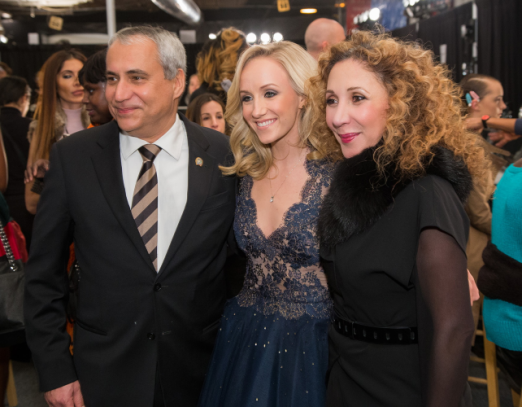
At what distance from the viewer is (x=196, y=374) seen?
1.78m

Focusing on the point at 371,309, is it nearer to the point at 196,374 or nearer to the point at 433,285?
the point at 433,285

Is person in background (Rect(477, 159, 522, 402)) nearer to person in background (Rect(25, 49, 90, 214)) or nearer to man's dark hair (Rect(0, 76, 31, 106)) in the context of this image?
person in background (Rect(25, 49, 90, 214))

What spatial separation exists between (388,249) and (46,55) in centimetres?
879

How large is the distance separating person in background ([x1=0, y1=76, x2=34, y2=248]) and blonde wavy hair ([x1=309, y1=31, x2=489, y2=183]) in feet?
9.24

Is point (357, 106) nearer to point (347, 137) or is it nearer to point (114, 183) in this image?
point (347, 137)

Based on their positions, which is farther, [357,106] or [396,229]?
[357,106]

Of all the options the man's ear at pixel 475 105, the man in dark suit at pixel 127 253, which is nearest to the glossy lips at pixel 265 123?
the man in dark suit at pixel 127 253

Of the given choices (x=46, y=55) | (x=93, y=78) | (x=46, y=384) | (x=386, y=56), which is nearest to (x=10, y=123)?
(x=93, y=78)

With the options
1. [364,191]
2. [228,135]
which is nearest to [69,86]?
[228,135]

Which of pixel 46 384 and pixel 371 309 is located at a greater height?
pixel 371 309

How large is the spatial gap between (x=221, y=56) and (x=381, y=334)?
2703mm

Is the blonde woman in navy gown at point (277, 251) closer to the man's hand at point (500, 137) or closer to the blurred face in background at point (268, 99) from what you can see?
the blurred face in background at point (268, 99)

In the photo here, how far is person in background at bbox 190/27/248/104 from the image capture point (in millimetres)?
3439

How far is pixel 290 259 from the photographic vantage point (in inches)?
72.3
